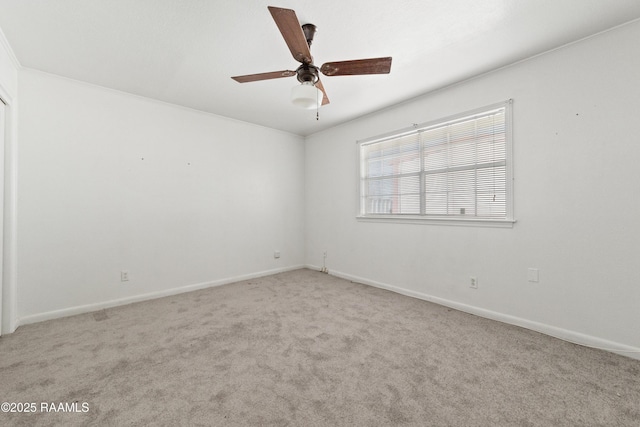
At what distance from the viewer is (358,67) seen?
1843mm

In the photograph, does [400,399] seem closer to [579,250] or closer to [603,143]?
[579,250]

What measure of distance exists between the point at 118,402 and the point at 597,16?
13.3ft

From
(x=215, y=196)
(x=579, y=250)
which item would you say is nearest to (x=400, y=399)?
(x=579, y=250)

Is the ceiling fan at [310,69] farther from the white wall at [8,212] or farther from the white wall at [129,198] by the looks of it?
the white wall at [8,212]

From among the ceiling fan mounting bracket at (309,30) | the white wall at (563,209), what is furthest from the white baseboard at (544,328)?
the ceiling fan mounting bracket at (309,30)

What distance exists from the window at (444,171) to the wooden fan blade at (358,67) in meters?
1.49

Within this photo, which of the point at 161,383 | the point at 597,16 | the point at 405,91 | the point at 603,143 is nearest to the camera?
the point at 161,383

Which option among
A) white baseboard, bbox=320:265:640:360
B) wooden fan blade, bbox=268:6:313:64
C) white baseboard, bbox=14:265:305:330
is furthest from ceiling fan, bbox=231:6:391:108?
white baseboard, bbox=14:265:305:330

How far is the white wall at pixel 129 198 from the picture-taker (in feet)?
8.46

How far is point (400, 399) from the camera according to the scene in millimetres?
1505

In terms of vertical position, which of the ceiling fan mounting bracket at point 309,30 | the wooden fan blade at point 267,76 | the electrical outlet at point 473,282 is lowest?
the electrical outlet at point 473,282

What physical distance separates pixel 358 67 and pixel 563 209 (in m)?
2.11

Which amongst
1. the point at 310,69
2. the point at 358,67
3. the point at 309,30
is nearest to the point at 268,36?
the point at 309,30

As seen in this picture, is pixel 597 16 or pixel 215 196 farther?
pixel 215 196
